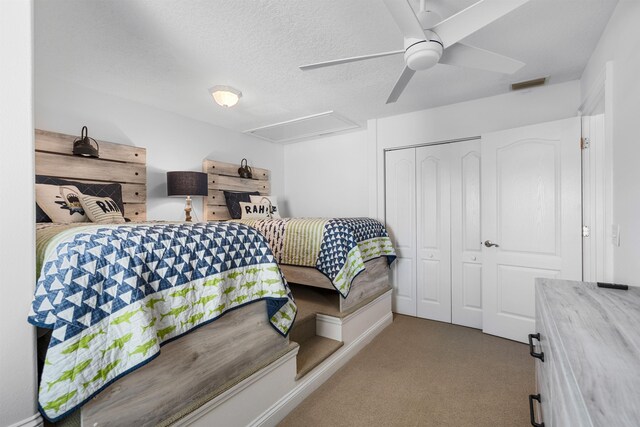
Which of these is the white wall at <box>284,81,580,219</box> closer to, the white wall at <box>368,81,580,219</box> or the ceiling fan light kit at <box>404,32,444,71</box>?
the white wall at <box>368,81,580,219</box>

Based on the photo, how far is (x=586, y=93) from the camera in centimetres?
230

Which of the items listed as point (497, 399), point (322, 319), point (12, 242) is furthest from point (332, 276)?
point (12, 242)

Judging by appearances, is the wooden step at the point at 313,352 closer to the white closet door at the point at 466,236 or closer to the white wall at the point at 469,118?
the white closet door at the point at 466,236

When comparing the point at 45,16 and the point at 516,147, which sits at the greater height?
the point at 45,16

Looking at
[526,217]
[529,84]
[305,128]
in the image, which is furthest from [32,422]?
[529,84]

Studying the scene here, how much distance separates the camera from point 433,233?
3326 mm

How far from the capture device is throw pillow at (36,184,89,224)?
6.95 ft

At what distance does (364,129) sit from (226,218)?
7.63 feet

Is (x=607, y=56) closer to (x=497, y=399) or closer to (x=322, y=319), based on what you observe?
(x=497, y=399)

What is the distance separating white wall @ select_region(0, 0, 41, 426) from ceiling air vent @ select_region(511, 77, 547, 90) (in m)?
3.40

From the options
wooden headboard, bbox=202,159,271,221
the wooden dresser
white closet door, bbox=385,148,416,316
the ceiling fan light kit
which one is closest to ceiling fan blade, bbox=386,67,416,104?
the ceiling fan light kit

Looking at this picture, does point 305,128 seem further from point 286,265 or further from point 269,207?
point 286,265

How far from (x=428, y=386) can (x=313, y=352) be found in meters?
0.86

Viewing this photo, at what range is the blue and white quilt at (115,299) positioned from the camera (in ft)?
2.96
